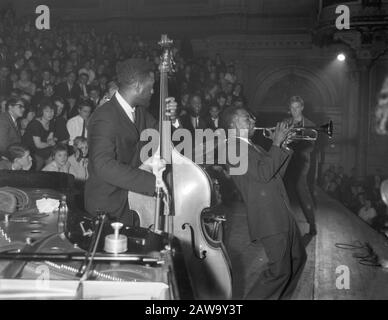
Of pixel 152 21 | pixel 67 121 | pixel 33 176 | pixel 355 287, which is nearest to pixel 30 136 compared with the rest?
pixel 67 121

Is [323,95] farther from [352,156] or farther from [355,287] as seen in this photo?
[355,287]

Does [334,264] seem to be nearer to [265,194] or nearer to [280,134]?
[265,194]

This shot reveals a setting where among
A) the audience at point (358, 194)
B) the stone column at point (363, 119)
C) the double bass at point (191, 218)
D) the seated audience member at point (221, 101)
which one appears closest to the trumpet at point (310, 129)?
the double bass at point (191, 218)

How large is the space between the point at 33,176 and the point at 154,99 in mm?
2878

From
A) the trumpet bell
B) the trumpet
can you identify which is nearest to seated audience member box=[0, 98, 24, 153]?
the trumpet

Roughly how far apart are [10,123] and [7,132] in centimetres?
12

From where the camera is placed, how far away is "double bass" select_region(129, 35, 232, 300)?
297 cm

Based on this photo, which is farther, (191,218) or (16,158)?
(16,158)

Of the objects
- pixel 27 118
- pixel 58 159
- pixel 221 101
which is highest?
pixel 221 101

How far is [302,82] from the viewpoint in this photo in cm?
1374

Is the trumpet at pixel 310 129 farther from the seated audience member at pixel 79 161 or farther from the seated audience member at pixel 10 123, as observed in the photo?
the seated audience member at pixel 10 123

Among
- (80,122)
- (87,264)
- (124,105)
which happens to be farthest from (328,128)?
(80,122)

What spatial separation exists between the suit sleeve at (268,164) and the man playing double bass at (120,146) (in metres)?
0.65

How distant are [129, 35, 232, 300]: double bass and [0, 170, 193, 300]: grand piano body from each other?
65 centimetres
